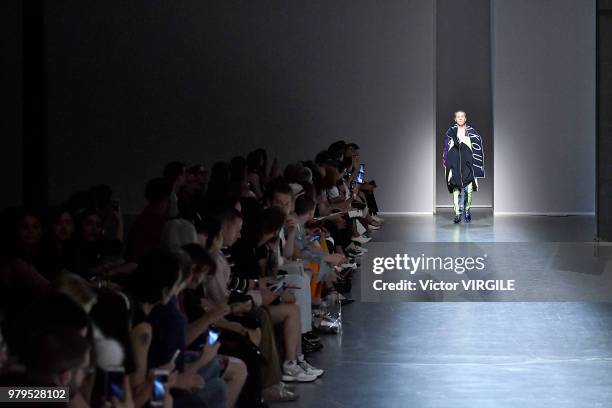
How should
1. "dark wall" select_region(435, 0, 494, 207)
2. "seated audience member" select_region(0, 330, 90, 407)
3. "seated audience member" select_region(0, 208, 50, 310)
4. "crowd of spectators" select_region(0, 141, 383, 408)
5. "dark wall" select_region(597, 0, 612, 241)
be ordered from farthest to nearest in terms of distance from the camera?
"dark wall" select_region(435, 0, 494, 207)
"dark wall" select_region(597, 0, 612, 241)
"seated audience member" select_region(0, 208, 50, 310)
"crowd of spectators" select_region(0, 141, 383, 408)
"seated audience member" select_region(0, 330, 90, 407)

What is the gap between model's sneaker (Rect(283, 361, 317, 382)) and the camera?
5055mm

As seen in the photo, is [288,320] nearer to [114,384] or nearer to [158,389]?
[158,389]

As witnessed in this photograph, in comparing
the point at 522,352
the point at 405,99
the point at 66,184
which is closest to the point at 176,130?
the point at 66,184

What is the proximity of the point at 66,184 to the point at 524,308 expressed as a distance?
929 cm

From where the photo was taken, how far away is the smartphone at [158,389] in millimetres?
2957

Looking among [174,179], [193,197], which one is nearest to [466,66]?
[174,179]

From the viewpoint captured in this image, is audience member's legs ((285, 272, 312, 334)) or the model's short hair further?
the model's short hair

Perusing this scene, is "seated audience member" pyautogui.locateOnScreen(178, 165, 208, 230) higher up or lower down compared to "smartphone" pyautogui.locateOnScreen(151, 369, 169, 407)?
higher up

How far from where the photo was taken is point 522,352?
5.78 m

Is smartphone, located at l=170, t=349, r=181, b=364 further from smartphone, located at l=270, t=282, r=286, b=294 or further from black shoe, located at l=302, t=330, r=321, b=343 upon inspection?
black shoe, located at l=302, t=330, r=321, b=343

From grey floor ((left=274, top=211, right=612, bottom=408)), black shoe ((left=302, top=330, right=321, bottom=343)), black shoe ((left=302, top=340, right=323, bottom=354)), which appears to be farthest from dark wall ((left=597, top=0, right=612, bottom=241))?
black shoe ((left=302, top=340, right=323, bottom=354))

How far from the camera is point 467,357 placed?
5.67 meters

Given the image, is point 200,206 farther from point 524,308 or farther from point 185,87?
point 185,87

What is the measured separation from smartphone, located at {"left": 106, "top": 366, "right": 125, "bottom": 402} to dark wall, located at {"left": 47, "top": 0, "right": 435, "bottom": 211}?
1212cm
